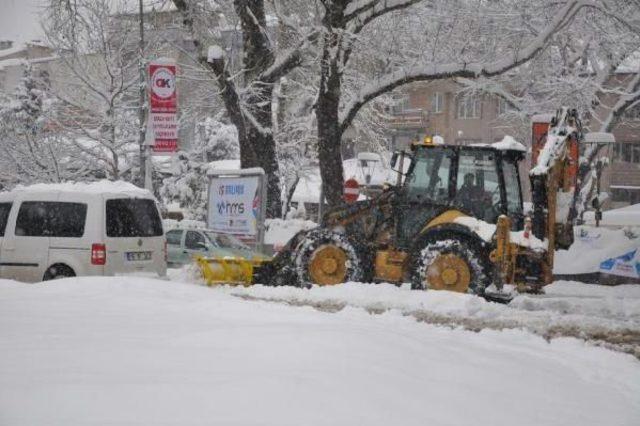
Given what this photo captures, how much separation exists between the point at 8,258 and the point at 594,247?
10.6 metres

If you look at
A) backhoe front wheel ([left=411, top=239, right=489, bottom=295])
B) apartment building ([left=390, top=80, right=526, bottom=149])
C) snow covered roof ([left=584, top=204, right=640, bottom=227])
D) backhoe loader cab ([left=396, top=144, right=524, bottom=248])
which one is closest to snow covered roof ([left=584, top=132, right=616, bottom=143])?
snow covered roof ([left=584, top=204, right=640, bottom=227])

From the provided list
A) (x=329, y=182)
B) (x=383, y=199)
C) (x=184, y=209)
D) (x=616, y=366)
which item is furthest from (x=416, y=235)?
(x=184, y=209)

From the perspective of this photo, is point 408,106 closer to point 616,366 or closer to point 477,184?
point 477,184

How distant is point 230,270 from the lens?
11.7 meters

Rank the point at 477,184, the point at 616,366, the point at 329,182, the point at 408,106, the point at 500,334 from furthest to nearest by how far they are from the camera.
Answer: the point at 408,106, the point at 329,182, the point at 477,184, the point at 500,334, the point at 616,366

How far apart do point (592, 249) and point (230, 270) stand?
713cm

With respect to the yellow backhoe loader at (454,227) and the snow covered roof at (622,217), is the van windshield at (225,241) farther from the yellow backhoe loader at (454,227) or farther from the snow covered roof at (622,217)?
the snow covered roof at (622,217)

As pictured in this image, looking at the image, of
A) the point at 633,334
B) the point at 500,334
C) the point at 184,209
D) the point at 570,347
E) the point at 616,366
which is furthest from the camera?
the point at 184,209

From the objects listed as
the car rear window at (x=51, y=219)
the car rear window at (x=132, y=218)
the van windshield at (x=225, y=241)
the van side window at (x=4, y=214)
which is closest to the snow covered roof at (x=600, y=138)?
the van windshield at (x=225, y=241)

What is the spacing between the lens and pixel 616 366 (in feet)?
21.7

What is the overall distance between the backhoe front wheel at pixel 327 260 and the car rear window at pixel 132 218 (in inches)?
96.7

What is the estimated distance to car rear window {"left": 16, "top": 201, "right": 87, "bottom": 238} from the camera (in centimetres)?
1077

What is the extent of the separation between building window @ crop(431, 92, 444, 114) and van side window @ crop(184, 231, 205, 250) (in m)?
36.4

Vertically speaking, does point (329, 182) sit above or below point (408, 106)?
below
